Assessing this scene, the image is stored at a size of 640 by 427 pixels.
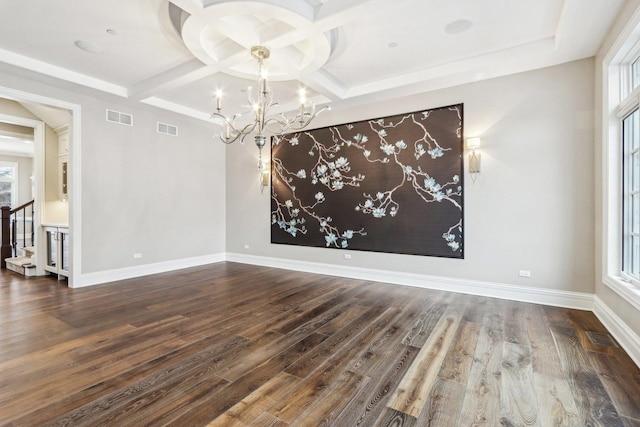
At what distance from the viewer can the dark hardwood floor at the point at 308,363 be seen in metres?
1.87

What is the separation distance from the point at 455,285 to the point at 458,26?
3.37 meters

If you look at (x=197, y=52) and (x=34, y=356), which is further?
(x=197, y=52)

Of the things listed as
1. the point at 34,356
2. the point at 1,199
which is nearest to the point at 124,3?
the point at 34,356

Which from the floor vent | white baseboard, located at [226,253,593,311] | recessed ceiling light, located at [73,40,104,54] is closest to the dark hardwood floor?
the floor vent

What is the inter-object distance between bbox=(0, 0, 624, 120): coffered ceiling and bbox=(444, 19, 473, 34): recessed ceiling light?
0.5 inches

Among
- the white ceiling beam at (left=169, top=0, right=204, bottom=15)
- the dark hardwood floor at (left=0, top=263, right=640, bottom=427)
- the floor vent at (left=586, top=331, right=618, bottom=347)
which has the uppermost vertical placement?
the white ceiling beam at (left=169, top=0, right=204, bottom=15)

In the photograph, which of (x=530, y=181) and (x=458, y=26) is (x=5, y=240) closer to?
(x=458, y=26)

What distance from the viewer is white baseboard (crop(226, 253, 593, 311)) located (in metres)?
3.85

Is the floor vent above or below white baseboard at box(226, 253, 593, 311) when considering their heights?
below

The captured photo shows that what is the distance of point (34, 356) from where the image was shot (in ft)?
8.48

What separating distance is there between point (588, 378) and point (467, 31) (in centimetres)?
346

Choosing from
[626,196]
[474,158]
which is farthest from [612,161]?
[474,158]

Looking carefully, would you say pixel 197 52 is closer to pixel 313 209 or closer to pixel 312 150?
pixel 312 150

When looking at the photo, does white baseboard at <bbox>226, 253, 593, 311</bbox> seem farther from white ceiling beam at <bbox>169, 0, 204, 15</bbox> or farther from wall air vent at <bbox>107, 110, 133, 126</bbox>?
white ceiling beam at <bbox>169, 0, 204, 15</bbox>
